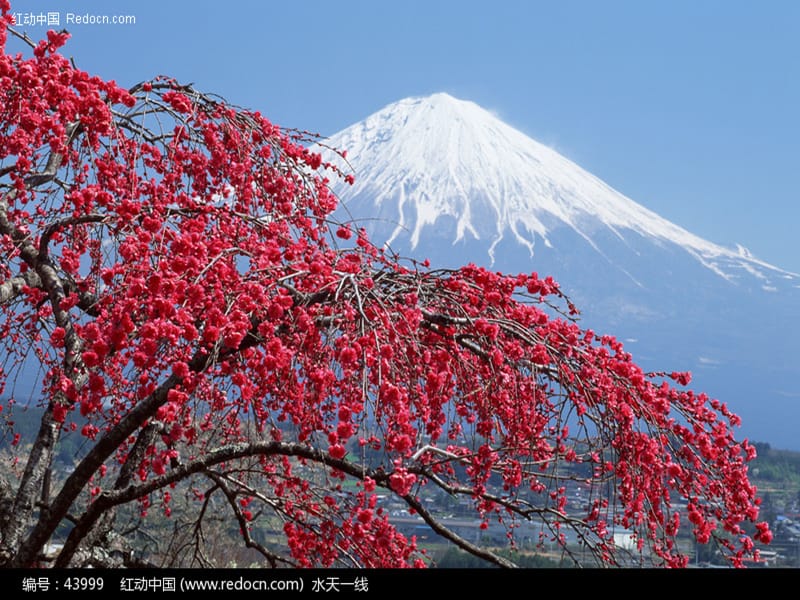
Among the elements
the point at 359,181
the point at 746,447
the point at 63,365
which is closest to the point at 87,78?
the point at 63,365

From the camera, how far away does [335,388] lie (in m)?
4.00

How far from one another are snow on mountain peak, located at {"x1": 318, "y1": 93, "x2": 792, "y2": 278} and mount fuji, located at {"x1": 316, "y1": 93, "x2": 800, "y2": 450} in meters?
0.18

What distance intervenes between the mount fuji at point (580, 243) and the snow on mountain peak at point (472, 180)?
18 cm

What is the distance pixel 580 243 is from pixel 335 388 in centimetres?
10841

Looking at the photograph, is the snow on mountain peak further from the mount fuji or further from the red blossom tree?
the red blossom tree

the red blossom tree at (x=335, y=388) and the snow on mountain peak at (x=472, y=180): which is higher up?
the snow on mountain peak at (x=472, y=180)

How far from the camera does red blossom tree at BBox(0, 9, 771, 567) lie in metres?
3.48

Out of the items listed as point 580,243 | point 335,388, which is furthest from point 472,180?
point 335,388

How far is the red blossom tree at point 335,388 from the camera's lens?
3484 mm

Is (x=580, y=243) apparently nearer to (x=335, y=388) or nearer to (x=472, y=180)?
(x=472, y=180)

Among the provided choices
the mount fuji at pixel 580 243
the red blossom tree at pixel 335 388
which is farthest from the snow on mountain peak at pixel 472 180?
the red blossom tree at pixel 335 388

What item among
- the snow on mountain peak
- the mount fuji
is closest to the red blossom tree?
the mount fuji

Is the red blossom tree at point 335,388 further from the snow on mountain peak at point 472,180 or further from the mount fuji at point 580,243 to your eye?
the snow on mountain peak at point 472,180
